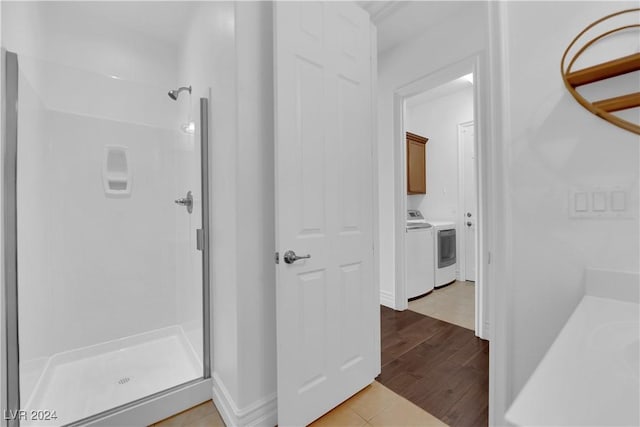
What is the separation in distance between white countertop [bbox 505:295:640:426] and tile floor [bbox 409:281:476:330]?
86.2 inches

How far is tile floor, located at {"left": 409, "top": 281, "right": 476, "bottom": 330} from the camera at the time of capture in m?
2.78

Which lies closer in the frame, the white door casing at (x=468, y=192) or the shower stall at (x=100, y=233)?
the shower stall at (x=100, y=233)

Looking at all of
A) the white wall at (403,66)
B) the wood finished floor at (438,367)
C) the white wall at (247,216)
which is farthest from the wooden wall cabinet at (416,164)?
the white wall at (247,216)

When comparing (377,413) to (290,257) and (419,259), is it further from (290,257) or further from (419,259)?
(419,259)

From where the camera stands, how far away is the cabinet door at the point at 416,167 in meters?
3.93

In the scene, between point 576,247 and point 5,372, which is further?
point 5,372

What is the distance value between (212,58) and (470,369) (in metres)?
2.65

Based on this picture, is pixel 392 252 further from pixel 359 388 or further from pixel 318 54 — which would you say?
→ pixel 318 54

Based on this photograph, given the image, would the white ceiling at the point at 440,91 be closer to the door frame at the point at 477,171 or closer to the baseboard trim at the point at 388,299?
the door frame at the point at 477,171

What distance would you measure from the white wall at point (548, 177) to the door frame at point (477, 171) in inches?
30.6

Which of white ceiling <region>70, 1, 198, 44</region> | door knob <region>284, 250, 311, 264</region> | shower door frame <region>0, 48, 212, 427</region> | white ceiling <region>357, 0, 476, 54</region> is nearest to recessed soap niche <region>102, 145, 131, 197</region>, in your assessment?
shower door frame <region>0, 48, 212, 427</region>

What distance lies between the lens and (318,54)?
4.82 ft

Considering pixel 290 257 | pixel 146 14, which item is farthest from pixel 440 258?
pixel 146 14

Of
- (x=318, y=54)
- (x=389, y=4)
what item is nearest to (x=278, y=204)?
(x=318, y=54)
